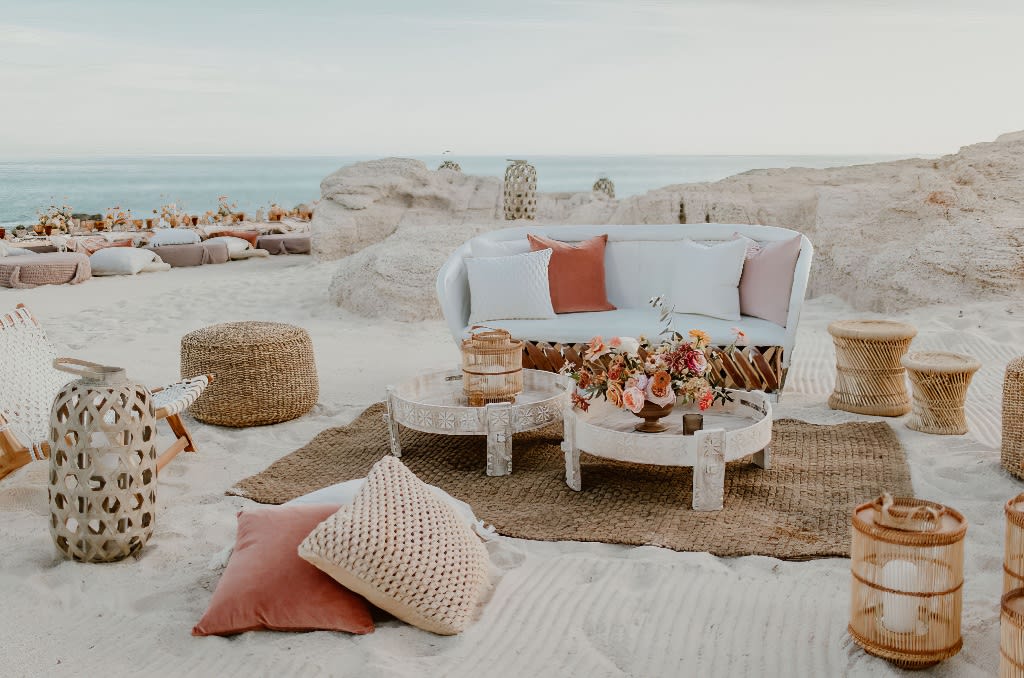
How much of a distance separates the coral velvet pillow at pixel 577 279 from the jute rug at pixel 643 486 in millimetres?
905

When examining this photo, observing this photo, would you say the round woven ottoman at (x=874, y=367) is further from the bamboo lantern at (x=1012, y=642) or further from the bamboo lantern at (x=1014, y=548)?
the bamboo lantern at (x=1012, y=642)

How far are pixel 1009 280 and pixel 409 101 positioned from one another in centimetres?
1832

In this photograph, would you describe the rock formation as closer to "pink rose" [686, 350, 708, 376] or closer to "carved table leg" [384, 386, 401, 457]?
"carved table leg" [384, 386, 401, 457]

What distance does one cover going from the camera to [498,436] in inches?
172

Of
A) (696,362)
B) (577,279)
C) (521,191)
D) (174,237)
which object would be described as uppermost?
(521,191)

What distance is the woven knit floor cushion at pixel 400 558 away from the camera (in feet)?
9.21

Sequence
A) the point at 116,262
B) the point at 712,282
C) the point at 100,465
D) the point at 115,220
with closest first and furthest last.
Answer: the point at 100,465
the point at 712,282
the point at 116,262
the point at 115,220

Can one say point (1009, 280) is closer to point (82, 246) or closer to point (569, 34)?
point (569, 34)

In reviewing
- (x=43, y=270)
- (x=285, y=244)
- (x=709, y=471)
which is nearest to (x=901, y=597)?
(x=709, y=471)

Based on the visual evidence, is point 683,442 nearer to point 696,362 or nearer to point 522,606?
point 696,362

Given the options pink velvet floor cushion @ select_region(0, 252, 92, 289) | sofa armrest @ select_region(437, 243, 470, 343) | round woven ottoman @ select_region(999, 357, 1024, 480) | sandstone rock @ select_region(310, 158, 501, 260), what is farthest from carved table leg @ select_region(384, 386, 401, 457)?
pink velvet floor cushion @ select_region(0, 252, 92, 289)

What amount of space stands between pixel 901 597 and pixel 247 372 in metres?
3.73

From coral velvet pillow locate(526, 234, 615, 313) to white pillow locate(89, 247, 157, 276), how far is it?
24.9 ft

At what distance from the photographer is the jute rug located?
11.9ft
